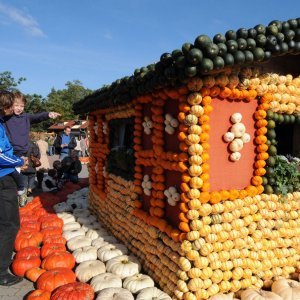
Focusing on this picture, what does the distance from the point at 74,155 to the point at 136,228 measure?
6.78 meters

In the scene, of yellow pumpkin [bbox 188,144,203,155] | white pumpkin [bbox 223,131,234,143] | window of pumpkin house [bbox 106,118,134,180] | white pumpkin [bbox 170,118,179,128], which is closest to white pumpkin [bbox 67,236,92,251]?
window of pumpkin house [bbox 106,118,134,180]

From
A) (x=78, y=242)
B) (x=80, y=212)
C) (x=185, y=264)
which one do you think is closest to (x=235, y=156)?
(x=185, y=264)

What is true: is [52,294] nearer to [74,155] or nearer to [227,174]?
[227,174]

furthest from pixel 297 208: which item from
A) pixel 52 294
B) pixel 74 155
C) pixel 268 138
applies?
pixel 74 155

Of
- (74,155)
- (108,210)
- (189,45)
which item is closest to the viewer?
(189,45)

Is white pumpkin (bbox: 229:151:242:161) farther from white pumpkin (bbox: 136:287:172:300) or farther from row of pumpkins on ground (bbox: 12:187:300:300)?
white pumpkin (bbox: 136:287:172:300)

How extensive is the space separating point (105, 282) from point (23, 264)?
1599 millimetres

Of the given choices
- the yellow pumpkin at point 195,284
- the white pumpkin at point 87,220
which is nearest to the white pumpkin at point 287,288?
the yellow pumpkin at point 195,284

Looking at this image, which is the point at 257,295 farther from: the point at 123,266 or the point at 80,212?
the point at 80,212

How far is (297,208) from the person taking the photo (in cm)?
520

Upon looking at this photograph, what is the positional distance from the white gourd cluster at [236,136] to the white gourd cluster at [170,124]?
0.70 m

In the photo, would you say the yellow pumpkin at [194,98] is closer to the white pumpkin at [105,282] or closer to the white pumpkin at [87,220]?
the white pumpkin at [105,282]

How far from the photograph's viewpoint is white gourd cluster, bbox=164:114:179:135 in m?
4.66

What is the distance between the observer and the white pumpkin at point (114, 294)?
4.55 meters
